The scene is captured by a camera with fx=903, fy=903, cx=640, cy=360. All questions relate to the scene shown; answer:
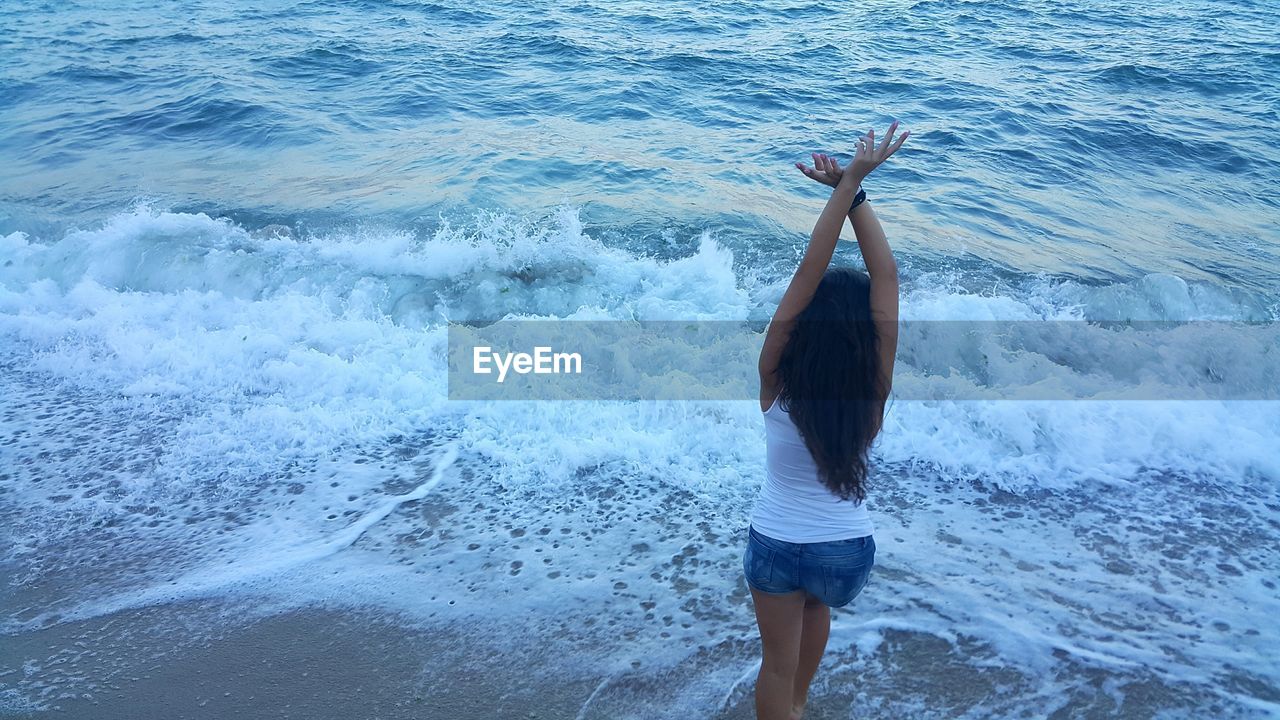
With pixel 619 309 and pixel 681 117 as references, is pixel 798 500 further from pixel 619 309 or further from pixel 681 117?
pixel 681 117

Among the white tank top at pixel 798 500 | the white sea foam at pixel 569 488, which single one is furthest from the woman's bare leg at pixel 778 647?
the white sea foam at pixel 569 488

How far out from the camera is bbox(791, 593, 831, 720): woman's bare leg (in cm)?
282

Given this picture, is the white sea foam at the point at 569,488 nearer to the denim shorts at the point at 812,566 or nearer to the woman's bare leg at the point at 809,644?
the woman's bare leg at the point at 809,644

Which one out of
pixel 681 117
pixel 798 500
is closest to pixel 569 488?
pixel 798 500

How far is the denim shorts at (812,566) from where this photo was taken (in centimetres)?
259

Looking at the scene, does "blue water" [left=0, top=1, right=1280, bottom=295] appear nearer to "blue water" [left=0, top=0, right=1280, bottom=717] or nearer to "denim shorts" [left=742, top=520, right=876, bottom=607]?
"blue water" [left=0, top=0, right=1280, bottom=717]

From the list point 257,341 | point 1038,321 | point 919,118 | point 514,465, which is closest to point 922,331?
point 1038,321

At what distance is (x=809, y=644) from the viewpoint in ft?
9.58

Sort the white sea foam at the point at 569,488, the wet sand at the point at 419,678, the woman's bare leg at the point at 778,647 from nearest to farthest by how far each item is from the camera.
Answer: the woman's bare leg at the point at 778,647 → the wet sand at the point at 419,678 → the white sea foam at the point at 569,488

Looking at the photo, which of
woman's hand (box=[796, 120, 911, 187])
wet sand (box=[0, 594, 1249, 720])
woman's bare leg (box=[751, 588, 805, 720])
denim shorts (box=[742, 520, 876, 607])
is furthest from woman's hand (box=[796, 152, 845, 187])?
wet sand (box=[0, 594, 1249, 720])
